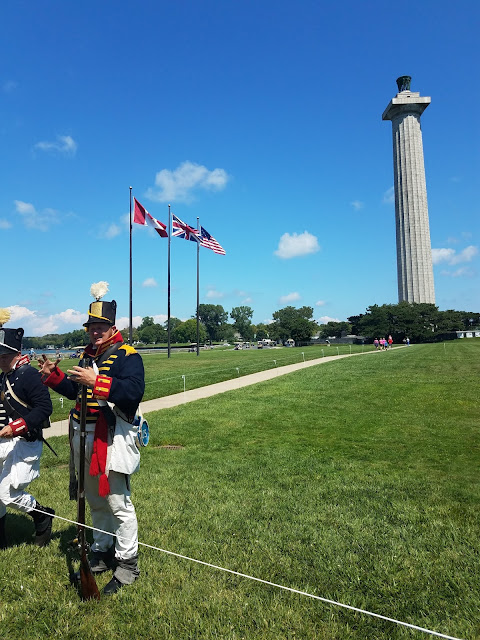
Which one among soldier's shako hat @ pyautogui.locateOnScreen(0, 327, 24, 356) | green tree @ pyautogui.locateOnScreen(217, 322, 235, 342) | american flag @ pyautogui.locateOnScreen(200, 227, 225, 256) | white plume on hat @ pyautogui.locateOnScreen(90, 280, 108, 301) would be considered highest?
american flag @ pyautogui.locateOnScreen(200, 227, 225, 256)

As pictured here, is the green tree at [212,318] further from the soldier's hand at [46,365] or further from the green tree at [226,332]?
the soldier's hand at [46,365]

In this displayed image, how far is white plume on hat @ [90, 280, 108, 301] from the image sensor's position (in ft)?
13.2

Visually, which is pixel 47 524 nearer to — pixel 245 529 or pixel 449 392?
pixel 245 529

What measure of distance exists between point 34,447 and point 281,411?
27.3 feet

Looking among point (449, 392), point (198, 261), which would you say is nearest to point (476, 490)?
point (449, 392)

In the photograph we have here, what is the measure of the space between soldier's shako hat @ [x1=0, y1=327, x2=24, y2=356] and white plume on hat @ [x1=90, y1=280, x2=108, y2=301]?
3.24 feet

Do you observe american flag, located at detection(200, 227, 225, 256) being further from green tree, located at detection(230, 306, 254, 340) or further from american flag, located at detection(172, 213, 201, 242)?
green tree, located at detection(230, 306, 254, 340)

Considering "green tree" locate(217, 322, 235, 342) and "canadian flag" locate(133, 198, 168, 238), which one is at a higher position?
"canadian flag" locate(133, 198, 168, 238)

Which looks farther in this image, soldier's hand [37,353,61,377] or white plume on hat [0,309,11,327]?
white plume on hat [0,309,11,327]

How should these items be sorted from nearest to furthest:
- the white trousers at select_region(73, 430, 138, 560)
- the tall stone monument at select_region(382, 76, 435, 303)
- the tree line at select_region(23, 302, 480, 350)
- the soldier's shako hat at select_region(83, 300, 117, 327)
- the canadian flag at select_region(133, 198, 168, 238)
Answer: the white trousers at select_region(73, 430, 138, 560) → the soldier's shako hat at select_region(83, 300, 117, 327) → the canadian flag at select_region(133, 198, 168, 238) → the tree line at select_region(23, 302, 480, 350) → the tall stone monument at select_region(382, 76, 435, 303)

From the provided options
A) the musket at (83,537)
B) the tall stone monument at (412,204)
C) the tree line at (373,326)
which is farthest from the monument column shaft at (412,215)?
the musket at (83,537)

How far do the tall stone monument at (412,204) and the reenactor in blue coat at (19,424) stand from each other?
9941 centimetres

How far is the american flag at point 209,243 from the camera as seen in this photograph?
1258 inches

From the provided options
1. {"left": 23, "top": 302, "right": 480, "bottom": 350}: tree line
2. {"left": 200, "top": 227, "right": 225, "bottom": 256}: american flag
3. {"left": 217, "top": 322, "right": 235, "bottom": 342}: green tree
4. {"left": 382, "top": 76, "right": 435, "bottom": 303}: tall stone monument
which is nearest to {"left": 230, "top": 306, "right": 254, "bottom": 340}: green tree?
{"left": 217, "top": 322, "right": 235, "bottom": 342}: green tree
